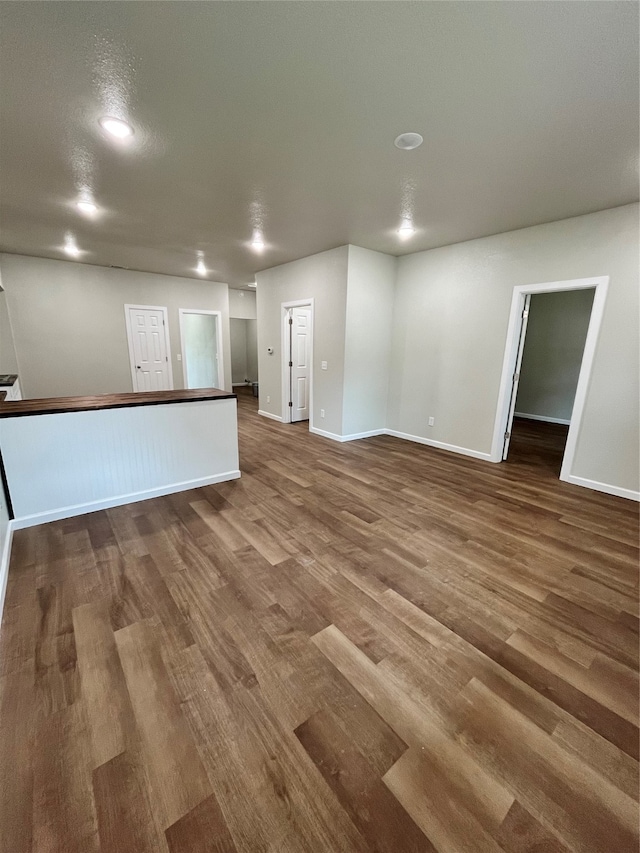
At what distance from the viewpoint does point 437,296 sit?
4.73 meters

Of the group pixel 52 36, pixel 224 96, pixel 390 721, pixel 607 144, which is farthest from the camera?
pixel 607 144

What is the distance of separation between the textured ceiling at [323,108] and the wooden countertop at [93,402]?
1.82 metres

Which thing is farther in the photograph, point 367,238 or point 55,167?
point 367,238

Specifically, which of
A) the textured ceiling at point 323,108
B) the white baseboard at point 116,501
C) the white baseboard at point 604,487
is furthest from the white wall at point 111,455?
the white baseboard at point 604,487

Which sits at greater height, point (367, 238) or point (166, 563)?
point (367, 238)

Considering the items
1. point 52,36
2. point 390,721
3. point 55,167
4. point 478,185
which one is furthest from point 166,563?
point 478,185

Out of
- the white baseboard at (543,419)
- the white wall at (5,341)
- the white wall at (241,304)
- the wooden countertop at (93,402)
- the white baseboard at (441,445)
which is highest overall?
the white wall at (241,304)

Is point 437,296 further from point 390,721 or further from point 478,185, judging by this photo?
point 390,721

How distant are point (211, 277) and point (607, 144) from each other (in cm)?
651

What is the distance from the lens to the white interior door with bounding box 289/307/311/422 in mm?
5988

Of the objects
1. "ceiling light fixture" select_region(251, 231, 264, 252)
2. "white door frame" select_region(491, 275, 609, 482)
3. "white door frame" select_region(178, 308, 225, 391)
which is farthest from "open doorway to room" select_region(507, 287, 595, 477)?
"white door frame" select_region(178, 308, 225, 391)

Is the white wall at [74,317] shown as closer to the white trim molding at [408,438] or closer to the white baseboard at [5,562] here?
the white trim molding at [408,438]

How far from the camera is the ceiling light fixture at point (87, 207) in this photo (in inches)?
132

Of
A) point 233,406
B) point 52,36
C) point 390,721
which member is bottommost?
point 390,721
